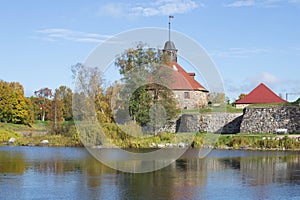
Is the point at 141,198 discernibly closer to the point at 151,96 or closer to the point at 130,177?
the point at 130,177

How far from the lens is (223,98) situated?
50.8 metres

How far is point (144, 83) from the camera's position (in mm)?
38875

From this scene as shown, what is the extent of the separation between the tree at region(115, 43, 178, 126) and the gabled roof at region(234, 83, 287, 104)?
9457mm

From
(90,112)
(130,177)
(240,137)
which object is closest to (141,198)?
(130,177)

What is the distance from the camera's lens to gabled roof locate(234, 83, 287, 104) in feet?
151

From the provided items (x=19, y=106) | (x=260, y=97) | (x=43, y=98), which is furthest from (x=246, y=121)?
(x=43, y=98)

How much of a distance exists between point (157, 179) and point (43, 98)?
6209cm

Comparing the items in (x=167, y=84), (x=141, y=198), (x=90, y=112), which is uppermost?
(x=167, y=84)

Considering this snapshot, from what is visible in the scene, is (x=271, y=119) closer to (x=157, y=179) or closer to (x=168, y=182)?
(x=157, y=179)

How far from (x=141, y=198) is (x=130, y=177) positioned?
4553 mm

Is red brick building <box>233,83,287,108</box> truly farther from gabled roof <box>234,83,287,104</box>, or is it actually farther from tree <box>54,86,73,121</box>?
tree <box>54,86,73,121</box>

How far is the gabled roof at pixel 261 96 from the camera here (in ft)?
151

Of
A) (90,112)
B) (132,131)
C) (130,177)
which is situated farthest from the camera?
(90,112)

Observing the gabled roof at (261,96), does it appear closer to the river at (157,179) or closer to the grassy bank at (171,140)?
the grassy bank at (171,140)
